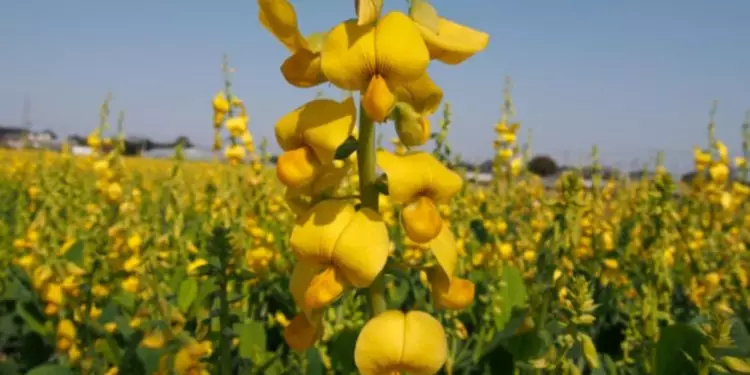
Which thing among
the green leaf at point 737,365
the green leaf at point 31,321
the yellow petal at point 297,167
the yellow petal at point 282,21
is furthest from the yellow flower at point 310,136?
the green leaf at point 31,321

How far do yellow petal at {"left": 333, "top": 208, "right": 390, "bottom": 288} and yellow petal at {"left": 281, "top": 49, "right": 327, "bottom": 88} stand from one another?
26 cm

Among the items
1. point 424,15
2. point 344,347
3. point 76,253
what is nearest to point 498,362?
point 344,347

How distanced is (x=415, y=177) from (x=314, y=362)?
1.43 metres

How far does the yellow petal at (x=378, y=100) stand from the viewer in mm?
1143

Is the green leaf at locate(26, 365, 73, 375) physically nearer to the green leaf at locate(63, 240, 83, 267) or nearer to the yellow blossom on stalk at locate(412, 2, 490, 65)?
the green leaf at locate(63, 240, 83, 267)

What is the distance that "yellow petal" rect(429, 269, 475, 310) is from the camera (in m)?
1.34

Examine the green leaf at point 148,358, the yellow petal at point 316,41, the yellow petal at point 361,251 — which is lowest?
the green leaf at point 148,358

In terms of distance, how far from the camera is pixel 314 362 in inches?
98.0

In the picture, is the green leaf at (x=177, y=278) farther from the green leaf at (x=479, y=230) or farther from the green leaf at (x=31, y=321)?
the green leaf at (x=479, y=230)

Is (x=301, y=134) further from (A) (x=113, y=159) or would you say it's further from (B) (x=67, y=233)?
(B) (x=67, y=233)

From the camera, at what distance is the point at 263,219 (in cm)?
426

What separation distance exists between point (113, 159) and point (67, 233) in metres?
0.73

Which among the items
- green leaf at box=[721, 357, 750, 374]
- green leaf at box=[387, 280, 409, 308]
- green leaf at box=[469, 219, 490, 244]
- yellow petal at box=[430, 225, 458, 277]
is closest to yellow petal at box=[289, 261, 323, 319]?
yellow petal at box=[430, 225, 458, 277]

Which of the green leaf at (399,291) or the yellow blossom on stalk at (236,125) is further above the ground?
the yellow blossom on stalk at (236,125)
